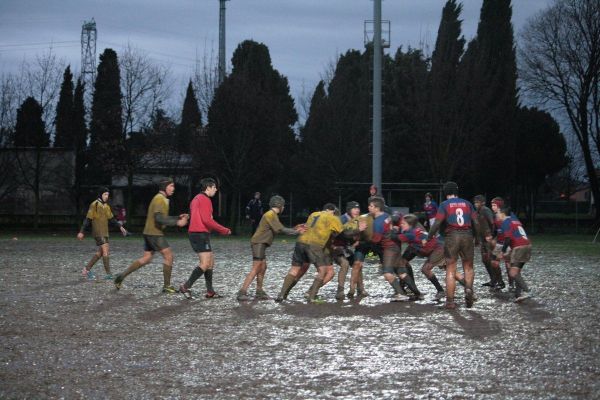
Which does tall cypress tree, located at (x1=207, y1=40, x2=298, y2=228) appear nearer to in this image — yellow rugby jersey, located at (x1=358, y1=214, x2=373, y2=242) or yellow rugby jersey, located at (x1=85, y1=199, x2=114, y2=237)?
yellow rugby jersey, located at (x1=85, y1=199, x2=114, y2=237)

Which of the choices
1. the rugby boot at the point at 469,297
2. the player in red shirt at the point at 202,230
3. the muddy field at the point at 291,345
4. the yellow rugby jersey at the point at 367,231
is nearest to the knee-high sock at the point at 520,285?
the muddy field at the point at 291,345

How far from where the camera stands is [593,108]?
51594 mm

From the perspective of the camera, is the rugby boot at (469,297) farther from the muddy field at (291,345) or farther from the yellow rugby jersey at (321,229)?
the yellow rugby jersey at (321,229)

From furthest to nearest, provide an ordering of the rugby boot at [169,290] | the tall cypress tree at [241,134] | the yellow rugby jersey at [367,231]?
the tall cypress tree at [241,134] → the rugby boot at [169,290] → the yellow rugby jersey at [367,231]

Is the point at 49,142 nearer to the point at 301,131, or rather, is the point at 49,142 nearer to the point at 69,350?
the point at 301,131

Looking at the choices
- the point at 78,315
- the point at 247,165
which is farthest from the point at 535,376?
the point at 247,165

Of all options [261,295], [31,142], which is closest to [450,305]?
[261,295]

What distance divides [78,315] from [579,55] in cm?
4435

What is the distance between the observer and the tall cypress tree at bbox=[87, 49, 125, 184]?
48.4m

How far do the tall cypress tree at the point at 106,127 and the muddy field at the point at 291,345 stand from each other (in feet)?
106

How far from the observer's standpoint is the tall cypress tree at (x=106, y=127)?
48406 mm

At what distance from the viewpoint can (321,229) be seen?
14.4 metres

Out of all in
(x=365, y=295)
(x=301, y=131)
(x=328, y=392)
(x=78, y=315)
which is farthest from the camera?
(x=301, y=131)

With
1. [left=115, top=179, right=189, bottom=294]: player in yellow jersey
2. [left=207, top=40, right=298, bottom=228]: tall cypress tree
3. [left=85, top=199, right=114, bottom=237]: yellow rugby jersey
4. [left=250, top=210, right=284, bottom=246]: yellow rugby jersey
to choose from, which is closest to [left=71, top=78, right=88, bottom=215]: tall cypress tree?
[left=207, top=40, right=298, bottom=228]: tall cypress tree
